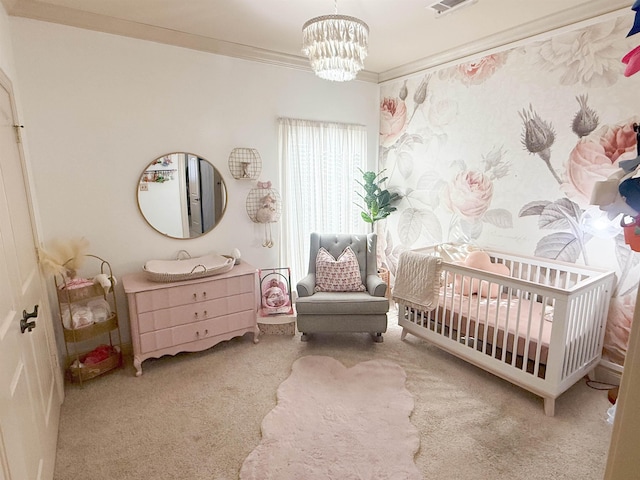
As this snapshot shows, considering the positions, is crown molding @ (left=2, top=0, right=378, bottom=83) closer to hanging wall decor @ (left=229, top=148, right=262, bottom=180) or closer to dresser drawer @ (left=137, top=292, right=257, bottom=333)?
hanging wall decor @ (left=229, top=148, right=262, bottom=180)

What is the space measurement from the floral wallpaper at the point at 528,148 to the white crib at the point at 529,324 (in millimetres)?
170

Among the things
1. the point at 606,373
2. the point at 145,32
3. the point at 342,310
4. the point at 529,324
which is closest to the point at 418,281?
the point at 342,310

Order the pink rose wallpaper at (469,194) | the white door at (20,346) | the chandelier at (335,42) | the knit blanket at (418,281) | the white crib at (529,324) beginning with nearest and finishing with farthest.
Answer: the white door at (20,346) < the chandelier at (335,42) < the white crib at (529,324) < the knit blanket at (418,281) < the pink rose wallpaper at (469,194)

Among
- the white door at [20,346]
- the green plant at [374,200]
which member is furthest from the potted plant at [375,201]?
the white door at [20,346]

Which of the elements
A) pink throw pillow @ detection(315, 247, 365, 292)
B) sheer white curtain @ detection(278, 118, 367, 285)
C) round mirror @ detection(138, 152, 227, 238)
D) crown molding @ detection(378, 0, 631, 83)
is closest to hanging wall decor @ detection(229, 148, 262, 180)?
round mirror @ detection(138, 152, 227, 238)

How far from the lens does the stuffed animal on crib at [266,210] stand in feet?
11.3

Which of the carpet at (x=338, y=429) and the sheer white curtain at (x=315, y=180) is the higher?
the sheer white curtain at (x=315, y=180)

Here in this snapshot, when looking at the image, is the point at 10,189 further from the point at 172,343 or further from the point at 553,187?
the point at 553,187

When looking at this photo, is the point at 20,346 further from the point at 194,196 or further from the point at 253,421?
the point at 194,196

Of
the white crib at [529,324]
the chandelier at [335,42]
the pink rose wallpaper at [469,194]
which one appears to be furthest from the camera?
the pink rose wallpaper at [469,194]

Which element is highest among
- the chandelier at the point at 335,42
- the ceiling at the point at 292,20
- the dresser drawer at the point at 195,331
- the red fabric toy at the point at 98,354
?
the ceiling at the point at 292,20

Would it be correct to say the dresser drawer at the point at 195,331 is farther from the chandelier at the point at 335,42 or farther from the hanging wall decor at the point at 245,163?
the chandelier at the point at 335,42

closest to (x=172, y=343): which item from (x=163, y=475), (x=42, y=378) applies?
(x=42, y=378)

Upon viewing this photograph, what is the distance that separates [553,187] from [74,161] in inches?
143
